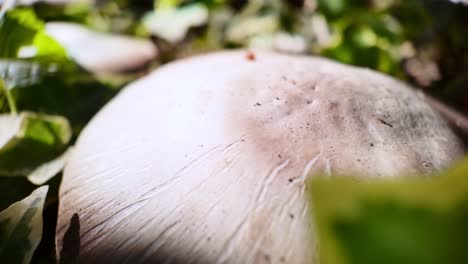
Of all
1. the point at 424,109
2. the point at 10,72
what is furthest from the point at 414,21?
the point at 10,72

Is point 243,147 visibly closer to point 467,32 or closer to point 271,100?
point 271,100

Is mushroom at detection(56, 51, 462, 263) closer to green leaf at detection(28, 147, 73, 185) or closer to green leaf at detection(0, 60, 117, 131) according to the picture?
green leaf at detection(28, 147, 73, 185)

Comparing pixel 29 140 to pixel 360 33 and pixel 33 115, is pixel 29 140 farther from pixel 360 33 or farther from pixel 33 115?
pixel 360 33

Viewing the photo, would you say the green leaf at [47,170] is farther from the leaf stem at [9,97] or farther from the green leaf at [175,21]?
the green leaf at [175,21]

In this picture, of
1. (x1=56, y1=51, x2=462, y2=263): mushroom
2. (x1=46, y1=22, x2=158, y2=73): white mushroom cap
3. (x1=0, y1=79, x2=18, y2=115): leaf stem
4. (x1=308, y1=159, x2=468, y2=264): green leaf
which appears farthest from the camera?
(x1=46, y1=22, x2=158, y2=73): white mushroom cap

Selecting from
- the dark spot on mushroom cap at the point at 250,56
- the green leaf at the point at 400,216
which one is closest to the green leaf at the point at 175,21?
the dark spot on mushroom cap at the point at 250,56

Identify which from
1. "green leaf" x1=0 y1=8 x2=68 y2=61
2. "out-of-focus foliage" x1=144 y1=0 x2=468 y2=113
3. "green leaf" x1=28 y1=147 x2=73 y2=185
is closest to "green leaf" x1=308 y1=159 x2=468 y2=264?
"green leaf" x1=28 y1=147 x2=73 y2=185
